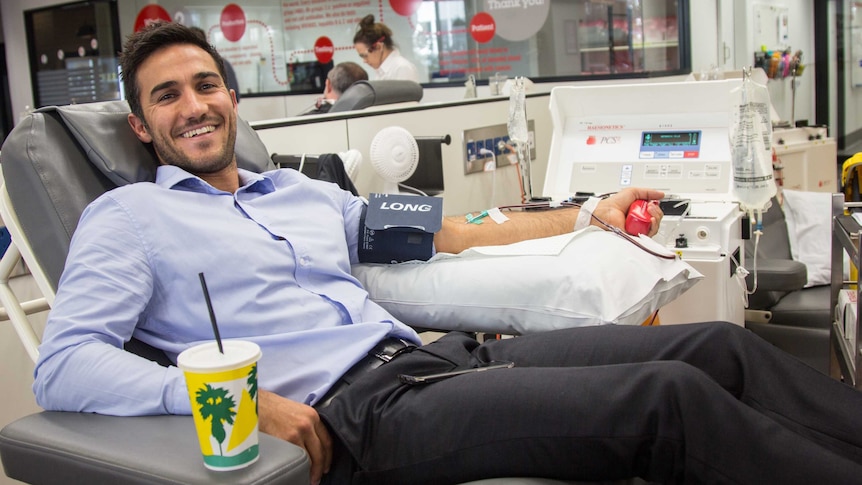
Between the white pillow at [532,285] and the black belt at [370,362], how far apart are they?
0.55ft

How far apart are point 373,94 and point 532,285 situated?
1627 mm

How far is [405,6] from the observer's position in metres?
6.81

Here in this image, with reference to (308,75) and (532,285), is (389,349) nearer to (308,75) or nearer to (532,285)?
(532,285)

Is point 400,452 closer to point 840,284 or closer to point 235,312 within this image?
point 235,312

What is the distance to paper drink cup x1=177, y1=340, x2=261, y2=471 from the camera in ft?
2.89

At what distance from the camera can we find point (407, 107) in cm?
288

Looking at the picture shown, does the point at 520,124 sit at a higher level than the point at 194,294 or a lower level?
higher

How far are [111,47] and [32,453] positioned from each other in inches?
288

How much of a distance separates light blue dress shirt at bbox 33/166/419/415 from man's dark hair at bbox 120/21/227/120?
17cm

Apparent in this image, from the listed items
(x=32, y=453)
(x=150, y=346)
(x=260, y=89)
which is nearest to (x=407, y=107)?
(x=150, y=346)

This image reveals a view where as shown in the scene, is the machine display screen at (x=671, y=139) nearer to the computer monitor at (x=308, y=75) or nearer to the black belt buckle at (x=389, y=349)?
the black belt buckle at (x=389, y=349)

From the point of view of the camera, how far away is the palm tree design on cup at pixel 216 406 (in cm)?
89

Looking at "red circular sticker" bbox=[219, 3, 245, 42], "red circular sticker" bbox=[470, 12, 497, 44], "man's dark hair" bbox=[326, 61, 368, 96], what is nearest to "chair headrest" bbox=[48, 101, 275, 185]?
"man's dark hair" bbox=[326, 61, 368, 96]

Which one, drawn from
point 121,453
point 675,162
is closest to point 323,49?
point 675,162
